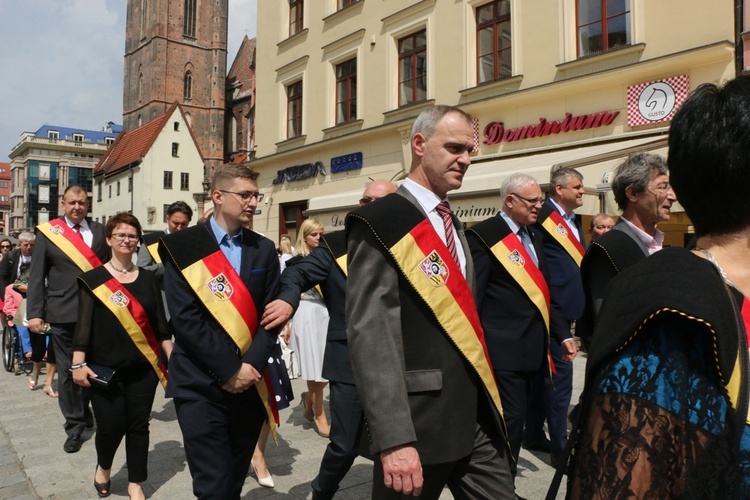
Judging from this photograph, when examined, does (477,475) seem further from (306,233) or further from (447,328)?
(306,233)

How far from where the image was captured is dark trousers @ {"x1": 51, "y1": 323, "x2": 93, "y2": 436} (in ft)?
17.4

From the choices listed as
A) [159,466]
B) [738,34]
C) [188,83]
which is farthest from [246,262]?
[188,83]

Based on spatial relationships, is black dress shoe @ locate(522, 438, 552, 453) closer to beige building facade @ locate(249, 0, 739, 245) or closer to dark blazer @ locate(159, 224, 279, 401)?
dark blazer @ locate(159, 224, 279, 401)

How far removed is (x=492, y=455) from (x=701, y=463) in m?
1.42

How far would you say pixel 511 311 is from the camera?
12.1ft

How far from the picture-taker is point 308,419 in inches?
235

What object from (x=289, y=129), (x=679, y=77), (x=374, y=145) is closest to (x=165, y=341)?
(x=679, y=77)

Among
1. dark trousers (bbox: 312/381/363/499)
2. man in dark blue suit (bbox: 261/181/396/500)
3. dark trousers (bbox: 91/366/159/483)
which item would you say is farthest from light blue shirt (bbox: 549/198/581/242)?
dark trousers (bbox: 91/366/159/483)

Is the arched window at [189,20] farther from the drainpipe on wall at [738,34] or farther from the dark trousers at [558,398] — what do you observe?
the dark trousers at [558,398]

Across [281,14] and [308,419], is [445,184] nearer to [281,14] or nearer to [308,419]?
[308,419]

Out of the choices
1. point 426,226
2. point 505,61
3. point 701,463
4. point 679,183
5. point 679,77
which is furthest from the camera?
point 505,61

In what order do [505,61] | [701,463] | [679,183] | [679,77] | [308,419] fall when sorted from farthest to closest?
[505,61], [679,77], [308,419], [679,183], [701,463]

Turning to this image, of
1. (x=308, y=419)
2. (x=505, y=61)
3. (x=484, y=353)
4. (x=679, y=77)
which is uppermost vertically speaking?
(x=505, y=61)

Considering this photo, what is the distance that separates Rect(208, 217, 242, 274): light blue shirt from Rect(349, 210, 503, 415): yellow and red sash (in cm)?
131
